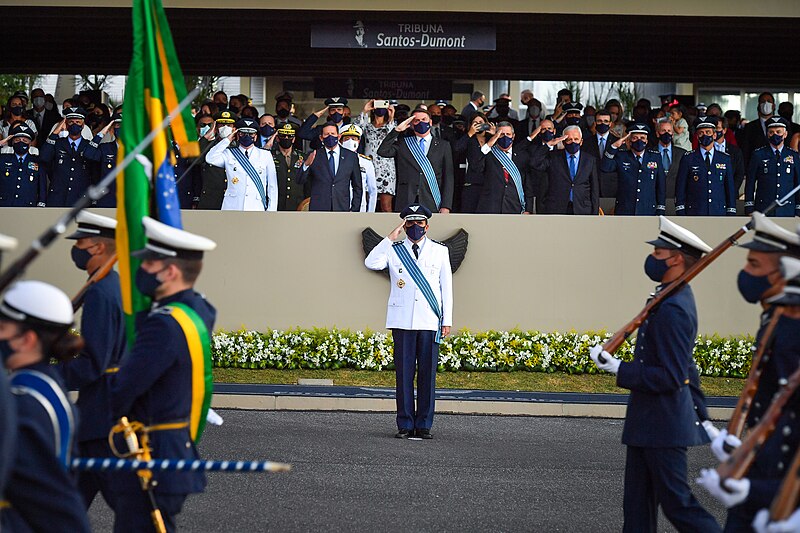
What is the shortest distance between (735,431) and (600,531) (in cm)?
272

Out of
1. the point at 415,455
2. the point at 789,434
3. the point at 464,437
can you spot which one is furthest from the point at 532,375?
the point at 789,434

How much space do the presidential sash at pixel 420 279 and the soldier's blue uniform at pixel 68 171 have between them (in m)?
6.42

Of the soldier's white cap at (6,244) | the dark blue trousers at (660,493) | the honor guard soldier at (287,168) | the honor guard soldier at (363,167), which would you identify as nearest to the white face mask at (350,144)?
the honor guard soldier at (363,167)

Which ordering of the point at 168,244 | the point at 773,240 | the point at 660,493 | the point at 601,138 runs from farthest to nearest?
the point at 601,138 → the point at 660,493 → the point at 773,240 → the point at 168,244

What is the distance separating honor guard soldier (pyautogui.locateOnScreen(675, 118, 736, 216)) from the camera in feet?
57.0

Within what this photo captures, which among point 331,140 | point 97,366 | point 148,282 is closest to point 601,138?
point 331,140

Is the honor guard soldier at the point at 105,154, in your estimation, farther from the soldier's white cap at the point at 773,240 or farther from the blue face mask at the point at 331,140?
the soldier's white cap at the point at 773,240

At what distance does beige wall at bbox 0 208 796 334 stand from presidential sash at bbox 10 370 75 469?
12.4 metres

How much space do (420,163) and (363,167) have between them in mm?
804

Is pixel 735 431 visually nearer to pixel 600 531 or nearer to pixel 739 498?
pixel 739 498

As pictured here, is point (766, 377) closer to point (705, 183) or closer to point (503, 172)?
point (503, 172)

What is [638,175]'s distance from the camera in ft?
58.1

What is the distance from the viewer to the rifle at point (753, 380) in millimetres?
5768

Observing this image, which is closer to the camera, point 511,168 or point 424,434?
point 424,434
